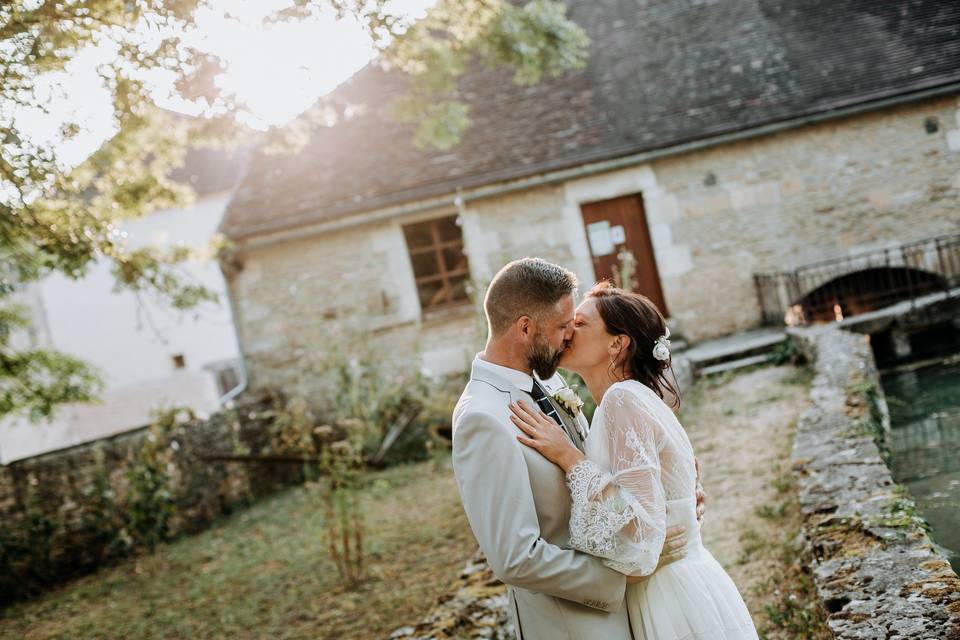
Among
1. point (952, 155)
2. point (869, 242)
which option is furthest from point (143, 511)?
point (952, 155)

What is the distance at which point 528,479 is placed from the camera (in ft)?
7.17

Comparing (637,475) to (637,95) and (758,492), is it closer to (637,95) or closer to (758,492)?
(758,492)

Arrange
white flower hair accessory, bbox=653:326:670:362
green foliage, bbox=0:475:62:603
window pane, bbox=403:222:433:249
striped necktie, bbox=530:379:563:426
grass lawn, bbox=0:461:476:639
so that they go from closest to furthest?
striped necktie, bbox=530:379:563:426 < white flower hair accessory, bbox=653:326:670:362 < grass lawn, bbox=0:461:476:639 < green foliage, bbox=0:475:62:603 < window pane, bbox=403:222:433:249

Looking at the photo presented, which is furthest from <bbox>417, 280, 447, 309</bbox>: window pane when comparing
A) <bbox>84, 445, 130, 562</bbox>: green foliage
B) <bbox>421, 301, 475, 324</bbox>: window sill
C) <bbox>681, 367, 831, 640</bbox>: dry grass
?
<bbox>84, 445, 130, 562</bbox>: green foliage

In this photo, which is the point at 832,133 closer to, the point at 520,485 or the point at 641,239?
the point at 641,239

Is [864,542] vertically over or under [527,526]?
under

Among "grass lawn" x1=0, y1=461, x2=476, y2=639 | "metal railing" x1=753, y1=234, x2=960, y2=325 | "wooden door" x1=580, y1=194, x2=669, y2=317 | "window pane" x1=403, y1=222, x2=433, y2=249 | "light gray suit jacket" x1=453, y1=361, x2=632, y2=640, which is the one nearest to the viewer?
"light gray suit jacket" x1=453, y1=361, x2=632, y2=640

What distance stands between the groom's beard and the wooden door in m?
10.6

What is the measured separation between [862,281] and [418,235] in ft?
25.4

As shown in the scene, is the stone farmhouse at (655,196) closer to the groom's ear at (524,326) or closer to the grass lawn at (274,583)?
the grass lawn at (274,583)

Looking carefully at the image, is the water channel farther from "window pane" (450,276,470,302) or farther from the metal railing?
"window pane" (450,276,470,302)

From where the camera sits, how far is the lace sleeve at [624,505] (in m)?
2.17

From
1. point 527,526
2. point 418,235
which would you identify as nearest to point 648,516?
point 527,526

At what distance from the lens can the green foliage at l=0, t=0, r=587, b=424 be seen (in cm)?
502
